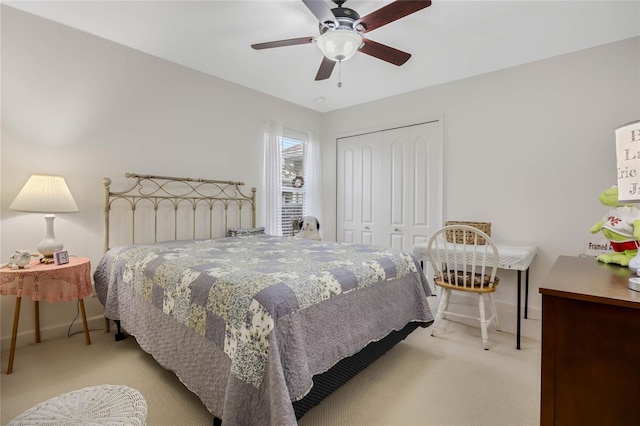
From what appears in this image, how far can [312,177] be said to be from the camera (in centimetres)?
465

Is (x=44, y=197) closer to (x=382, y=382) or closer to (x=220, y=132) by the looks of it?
(x=220, y=132)

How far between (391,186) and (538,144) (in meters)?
1.65

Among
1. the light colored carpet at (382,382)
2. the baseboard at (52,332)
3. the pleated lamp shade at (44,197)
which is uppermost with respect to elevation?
the pleated lamp shade at (44,197)

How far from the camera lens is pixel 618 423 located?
35.0 inches

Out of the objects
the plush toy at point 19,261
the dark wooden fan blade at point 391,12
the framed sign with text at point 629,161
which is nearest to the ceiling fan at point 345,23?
the dark wooden fan blade at point 391,12

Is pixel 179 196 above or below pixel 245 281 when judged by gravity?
above

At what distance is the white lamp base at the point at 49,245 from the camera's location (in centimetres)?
221

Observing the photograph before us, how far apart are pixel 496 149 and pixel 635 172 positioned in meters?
2.51

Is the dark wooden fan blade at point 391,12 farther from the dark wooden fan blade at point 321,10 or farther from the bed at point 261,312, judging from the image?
the bed at point 261,312

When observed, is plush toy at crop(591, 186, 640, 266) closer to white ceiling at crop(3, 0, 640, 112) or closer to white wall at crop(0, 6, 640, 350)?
white ceiling at crop(3, 0, 640, 112)

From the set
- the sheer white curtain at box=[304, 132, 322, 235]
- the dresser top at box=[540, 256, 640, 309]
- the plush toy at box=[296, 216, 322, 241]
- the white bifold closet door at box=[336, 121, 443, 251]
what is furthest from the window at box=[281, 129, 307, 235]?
the dresser top at box=[540, 256, 640, 309]

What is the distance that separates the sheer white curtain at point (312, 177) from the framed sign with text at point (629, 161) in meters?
3.80

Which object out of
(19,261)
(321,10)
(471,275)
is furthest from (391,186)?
(19,261)

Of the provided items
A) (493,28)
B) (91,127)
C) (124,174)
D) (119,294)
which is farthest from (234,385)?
(493,28)
